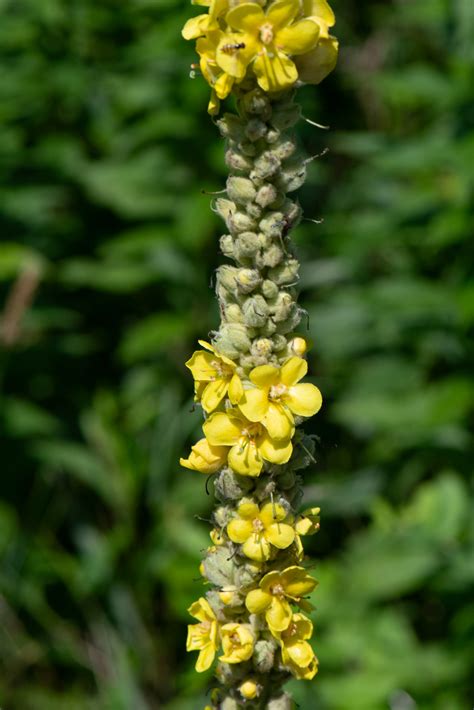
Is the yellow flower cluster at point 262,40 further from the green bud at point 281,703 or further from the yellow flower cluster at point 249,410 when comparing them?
the green bud at point 281,703

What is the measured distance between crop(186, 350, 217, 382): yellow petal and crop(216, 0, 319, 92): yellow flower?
0.50m

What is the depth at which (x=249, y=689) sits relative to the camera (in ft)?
6.02

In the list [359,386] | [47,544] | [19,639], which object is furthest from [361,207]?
[19,639]

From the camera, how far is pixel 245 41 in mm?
1634

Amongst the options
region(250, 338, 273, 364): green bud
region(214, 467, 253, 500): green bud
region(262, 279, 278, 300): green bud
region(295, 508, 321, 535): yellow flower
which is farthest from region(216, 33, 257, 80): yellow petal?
region(295, 508, 321, 535): yellow flower

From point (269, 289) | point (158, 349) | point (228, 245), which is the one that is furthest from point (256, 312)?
point (158, 349)

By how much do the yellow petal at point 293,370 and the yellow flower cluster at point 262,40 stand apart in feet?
1.53

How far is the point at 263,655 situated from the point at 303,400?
0.49m

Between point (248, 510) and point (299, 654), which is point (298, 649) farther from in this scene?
point (248, 510)

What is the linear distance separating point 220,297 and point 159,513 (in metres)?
3.59

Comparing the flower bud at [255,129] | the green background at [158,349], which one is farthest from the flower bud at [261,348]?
the green background at [158,349]

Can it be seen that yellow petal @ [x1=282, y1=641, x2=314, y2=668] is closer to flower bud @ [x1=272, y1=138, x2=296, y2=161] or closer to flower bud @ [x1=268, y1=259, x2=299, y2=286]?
flower bud @ [x1=268, y1=259, x2=299, y2=286]

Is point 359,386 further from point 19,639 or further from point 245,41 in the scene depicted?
point 245,41

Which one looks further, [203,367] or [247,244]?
[203,367]
